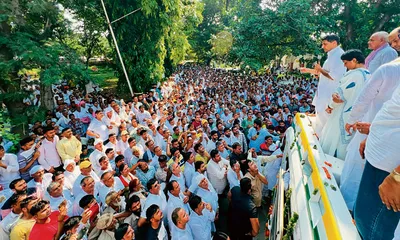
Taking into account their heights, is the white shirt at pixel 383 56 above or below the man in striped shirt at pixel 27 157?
above

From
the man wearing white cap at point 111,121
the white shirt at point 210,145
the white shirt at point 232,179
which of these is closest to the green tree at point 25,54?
the man wearing white cap at point 111,121

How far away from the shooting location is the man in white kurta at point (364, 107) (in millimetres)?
1834

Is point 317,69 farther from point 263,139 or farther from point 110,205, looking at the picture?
point 263,139

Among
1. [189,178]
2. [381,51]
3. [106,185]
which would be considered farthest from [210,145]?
[381,51]

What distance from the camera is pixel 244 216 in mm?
3768

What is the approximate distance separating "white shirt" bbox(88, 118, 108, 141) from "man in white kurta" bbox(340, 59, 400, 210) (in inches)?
250

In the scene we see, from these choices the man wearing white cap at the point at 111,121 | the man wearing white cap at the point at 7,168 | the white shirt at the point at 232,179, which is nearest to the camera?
the man wearing white cap at the point at 7,168

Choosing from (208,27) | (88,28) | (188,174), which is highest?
(88,28)

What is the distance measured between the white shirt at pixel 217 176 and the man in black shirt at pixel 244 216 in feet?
3.04

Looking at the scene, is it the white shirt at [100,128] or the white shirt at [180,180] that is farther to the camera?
the white shirt at [100,128]

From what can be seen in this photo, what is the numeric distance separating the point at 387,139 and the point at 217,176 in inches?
147

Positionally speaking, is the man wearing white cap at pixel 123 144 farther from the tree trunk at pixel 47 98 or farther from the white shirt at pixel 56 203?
the tree trunk at pixel 47 98

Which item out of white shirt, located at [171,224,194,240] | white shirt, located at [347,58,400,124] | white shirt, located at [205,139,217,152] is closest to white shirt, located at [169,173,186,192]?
white shirt, located at [171,224,194,240]

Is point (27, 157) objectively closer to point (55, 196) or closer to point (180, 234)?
point (55, 196)
